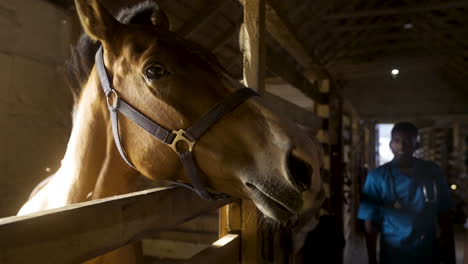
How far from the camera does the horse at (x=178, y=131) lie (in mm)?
1035

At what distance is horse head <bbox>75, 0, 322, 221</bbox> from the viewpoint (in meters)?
1.02

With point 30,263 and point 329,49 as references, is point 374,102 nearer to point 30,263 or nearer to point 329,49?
point 329,49

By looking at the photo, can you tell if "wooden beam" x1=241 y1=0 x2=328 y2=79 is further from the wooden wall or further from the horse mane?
the wooden wall

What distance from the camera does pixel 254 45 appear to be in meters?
1.88

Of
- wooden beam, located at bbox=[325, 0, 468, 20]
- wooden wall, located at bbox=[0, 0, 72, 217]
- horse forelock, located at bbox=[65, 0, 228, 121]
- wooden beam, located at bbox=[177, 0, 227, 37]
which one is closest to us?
horse forelock, located at bbox=[65, 0, 228, 121]

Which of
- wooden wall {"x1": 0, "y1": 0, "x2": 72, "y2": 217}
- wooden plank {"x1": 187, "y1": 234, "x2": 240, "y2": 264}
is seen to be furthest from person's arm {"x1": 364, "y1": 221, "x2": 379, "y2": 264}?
wooden wall {"x1": 0, "y1": 0, "x2": 72, "y2": 217}

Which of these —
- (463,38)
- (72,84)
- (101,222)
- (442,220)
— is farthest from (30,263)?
(463,38)

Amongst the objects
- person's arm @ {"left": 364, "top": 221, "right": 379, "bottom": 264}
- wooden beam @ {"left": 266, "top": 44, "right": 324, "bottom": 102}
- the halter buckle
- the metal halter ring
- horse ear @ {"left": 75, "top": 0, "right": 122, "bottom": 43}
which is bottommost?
person's arm @ {"left": 364, "top": 221, "right": 379, "bottom": 264}

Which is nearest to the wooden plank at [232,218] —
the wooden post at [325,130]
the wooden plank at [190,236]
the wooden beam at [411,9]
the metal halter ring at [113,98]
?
the metal halter ring at [113,98]

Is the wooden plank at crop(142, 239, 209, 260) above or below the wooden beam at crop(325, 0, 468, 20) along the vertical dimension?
below

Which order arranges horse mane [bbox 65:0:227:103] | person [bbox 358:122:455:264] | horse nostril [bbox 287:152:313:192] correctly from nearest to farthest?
horse nostril [bbox 287:152:313:192]
horse mane [bbox 65:0:227:103]
person [bbox 358:122:455:264]

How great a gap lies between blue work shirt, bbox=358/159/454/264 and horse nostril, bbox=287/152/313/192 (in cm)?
168

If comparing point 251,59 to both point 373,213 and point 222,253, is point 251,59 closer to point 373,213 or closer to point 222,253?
point 222,253

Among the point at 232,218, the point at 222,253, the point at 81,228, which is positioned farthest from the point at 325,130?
the point at 81,228
